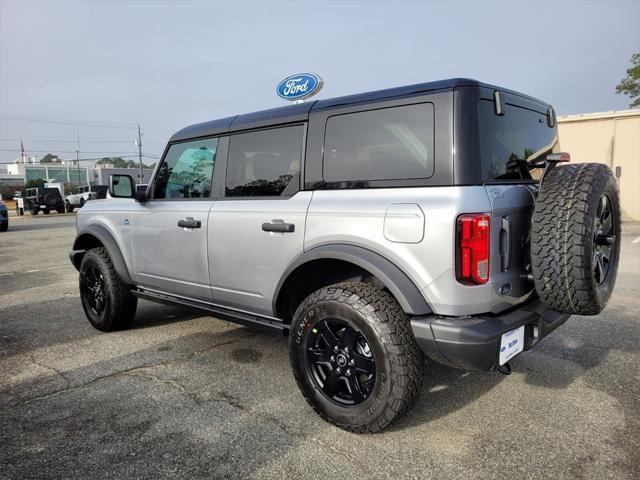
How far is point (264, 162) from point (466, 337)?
1.81 meters

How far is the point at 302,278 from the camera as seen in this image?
308cm

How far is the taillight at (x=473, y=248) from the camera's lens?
2279 millimetres

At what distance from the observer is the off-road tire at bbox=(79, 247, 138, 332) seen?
14.3 ft

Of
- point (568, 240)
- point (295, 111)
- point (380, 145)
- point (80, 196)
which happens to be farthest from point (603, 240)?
point (80, 196)

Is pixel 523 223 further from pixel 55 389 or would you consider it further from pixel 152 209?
pixel 55 389

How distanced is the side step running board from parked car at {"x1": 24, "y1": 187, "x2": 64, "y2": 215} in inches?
1072

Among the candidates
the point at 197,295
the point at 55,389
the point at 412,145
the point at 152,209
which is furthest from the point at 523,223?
the point at 55,389

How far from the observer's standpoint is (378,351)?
2465 millimetres

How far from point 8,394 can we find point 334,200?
8.41 ft

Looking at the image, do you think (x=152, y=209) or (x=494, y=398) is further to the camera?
(x=152, y=209)

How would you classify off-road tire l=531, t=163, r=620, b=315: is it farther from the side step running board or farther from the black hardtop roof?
the side step running board

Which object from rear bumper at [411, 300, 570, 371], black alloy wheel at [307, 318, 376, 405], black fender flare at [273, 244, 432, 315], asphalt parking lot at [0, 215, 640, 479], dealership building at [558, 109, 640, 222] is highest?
dealership building at [558, 109, 640, 222]

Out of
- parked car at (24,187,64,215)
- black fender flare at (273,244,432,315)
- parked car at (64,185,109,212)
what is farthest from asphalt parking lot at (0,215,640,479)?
parked car at (64,185,109,212)

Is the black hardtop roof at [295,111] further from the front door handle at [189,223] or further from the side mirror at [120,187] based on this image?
the front door handle at [189,223]
